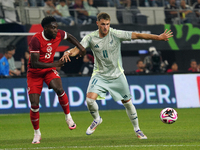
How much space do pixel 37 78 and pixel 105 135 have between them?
186cm

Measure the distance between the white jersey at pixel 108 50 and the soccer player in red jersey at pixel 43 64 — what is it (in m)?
0.27

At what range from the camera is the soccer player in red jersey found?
8.00 meters

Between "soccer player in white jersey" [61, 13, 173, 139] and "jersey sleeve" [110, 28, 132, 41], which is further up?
"jersey sleeve" [110, 28, 132, 41]

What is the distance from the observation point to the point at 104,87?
8367 millimetres

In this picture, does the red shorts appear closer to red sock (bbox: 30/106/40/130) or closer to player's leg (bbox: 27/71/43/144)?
player's leg (bbox: 27/71/43/144)

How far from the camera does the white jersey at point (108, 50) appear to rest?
8312mm

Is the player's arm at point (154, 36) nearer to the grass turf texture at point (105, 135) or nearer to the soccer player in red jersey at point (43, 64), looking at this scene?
the soccer player in red jersey at point (43, 64)

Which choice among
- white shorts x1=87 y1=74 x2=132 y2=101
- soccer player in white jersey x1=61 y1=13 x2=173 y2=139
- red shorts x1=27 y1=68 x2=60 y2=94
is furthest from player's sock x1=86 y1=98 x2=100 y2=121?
red shorts x1=27 y1=68 x2=60 y2=94

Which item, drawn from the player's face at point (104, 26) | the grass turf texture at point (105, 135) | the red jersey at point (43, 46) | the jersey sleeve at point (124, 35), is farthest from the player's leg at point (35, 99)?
the jersey sleeve at point (124, 35)

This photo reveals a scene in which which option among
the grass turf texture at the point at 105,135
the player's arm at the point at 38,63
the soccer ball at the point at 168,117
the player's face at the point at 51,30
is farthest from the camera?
the soccer ball at the point at 168,117

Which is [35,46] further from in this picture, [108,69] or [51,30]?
[108,69]

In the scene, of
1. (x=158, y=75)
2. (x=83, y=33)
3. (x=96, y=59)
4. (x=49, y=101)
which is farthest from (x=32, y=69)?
(x=83, y=33)

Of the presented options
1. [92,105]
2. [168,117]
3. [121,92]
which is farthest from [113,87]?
[168,117]

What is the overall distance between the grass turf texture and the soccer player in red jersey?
0.53 m
